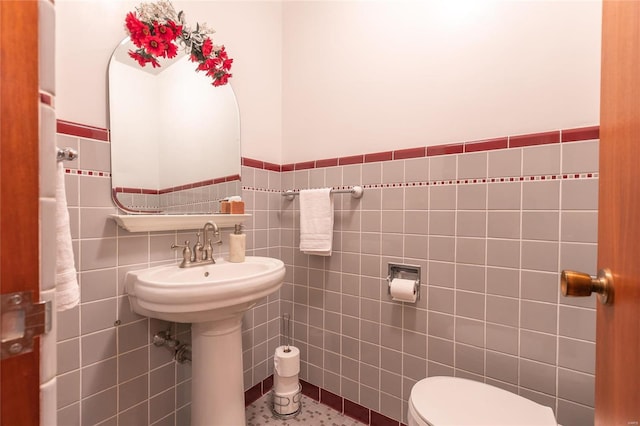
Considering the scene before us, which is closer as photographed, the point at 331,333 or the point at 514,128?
the point at 514,128

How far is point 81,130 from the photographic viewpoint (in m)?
1.01

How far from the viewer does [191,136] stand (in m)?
1.38

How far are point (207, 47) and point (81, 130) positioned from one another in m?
0.68

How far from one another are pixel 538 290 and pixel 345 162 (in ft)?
3.34

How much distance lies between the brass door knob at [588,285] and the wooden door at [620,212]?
0.02 m

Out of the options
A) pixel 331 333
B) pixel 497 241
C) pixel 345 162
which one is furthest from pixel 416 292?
pixel 345 162

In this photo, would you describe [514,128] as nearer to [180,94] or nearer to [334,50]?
[334,50]

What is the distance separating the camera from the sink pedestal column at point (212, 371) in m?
1.17

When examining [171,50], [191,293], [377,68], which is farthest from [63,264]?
[377,68]

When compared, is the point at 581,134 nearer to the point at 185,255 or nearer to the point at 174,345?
the point at 185,255

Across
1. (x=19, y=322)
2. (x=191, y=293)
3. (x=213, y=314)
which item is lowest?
(x=213, y=314)

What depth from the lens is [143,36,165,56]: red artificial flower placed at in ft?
3.89

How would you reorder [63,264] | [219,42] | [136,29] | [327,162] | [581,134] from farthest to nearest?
[327,162], [219,42], [136,29], [581,134], [63,264]

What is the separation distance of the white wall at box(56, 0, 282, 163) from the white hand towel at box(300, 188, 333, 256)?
405mm
